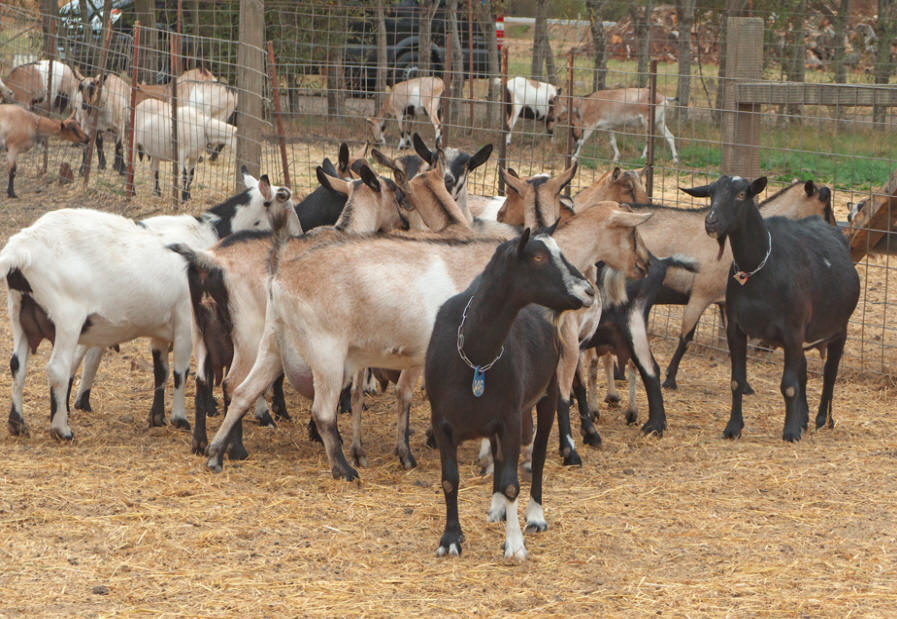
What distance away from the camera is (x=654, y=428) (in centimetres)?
672

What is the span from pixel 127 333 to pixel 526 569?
3.07 metres

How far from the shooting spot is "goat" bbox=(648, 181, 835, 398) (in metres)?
7.97

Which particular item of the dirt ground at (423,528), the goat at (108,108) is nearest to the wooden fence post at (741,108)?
the dirt ground at (423,528)

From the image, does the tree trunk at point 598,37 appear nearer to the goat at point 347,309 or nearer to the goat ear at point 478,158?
the goat ear at point 478,158

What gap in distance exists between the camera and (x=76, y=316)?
20.1 ft

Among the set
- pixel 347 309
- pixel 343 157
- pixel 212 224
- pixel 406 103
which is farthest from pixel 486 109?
pixel 347 309

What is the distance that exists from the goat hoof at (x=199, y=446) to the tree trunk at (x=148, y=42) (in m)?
8.83

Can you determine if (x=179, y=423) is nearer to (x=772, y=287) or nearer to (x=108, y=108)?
(x=772, y=287)

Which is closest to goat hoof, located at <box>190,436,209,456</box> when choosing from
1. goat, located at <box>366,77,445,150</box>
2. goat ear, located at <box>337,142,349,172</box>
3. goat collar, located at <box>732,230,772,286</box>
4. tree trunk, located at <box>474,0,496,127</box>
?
goat ear, located at <box>337,142,349,172</box>

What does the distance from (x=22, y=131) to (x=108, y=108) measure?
1634 millimetres

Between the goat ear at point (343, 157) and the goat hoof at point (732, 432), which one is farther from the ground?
the goat ear at point (343, 157)

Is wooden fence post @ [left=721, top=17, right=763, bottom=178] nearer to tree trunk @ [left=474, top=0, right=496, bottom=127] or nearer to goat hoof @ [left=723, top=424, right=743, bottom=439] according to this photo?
goat hoof @ [left=723, top=424, right=743, bottom=439]

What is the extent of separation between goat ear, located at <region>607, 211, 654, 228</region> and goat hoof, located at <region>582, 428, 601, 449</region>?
1.21 metres

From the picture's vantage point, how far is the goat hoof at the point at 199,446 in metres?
6.06
